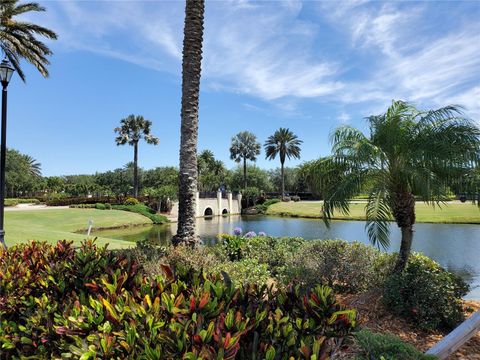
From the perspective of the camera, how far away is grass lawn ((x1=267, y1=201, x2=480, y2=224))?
110 feet

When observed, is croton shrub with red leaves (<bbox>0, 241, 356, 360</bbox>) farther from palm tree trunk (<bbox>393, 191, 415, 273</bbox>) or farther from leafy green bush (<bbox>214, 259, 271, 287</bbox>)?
palm tree trunk (<bbox>393, 191, 415, 273</bbox>)

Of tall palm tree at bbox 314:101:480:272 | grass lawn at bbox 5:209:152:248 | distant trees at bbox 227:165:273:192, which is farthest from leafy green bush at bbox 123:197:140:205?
tall palm tree at bbox 314:101:480:272

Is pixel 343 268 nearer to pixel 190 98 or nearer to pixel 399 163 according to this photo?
pixel 399 163

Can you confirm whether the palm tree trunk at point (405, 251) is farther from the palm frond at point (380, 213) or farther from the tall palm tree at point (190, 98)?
the tall palm tree at point (190, 98)

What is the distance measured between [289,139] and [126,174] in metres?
38.7

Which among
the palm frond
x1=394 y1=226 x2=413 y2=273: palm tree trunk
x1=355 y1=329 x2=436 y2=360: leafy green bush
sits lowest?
x1=355 y1=329 x2=436 y2=360: leafy green bush

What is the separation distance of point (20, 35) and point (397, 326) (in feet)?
71.8

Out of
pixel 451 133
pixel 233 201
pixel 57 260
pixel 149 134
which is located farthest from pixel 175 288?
pixel 233 201

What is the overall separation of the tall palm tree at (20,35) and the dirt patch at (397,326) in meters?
20.5

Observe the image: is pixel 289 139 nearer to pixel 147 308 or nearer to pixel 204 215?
pixel 204 215

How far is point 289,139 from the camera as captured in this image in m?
66.9

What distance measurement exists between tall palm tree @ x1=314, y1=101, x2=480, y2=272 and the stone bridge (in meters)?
39.8

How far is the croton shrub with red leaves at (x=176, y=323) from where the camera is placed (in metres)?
2.12

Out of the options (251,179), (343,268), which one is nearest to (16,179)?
(251,179)
